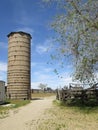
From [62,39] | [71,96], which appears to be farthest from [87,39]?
[71,96]

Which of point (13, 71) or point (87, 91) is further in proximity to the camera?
point (13, 71)

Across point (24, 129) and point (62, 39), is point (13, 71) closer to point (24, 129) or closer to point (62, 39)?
point (62, 39)

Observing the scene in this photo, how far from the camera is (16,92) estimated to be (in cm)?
4212

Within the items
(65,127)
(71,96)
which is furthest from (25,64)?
(65,127)

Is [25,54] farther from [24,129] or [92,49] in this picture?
[24,129]

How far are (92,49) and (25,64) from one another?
2366 centimetres

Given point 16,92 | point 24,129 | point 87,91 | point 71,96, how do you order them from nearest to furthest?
point 24,129 → point 87,91 → point 71,96 → point 16,92

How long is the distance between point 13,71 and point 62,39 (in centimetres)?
2230

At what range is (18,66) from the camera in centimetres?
4275

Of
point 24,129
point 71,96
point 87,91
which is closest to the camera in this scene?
point 24,129

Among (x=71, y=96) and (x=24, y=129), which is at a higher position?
(x=71, y=96)

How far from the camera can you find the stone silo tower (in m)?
42.5

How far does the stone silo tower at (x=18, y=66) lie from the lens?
4250 centimetres

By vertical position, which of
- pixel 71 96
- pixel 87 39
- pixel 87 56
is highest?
pixel 87 39
